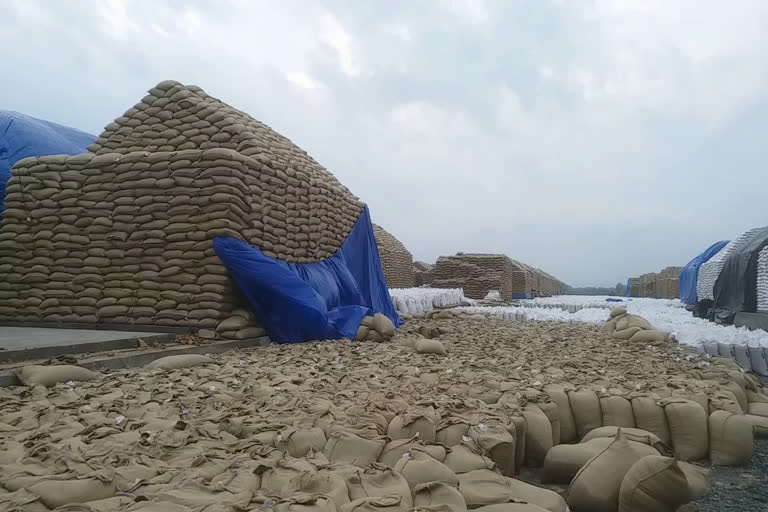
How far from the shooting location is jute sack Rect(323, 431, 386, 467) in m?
1.78

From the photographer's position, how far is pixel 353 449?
181cm

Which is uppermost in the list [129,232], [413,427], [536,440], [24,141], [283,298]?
[24,141]

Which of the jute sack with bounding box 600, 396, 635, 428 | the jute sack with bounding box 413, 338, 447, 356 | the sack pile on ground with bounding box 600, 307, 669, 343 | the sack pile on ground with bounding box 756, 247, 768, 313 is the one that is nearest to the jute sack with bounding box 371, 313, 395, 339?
the jute sack with bounding box 413, 338, 447, 356

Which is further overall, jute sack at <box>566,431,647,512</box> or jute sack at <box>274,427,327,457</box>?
jute sack at <box>274,427,327,457</box>

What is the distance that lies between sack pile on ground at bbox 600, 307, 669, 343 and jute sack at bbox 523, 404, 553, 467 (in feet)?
12.9

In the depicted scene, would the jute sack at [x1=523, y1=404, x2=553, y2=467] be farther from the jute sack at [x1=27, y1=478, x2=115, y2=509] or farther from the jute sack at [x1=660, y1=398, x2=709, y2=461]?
the jute sack at [x1=27, y1=478, x2=115, y2=509]

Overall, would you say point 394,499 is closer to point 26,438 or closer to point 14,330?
point 26,438

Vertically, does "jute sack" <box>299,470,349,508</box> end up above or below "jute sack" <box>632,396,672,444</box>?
above

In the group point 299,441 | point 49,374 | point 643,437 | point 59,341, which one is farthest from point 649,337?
point 59,341

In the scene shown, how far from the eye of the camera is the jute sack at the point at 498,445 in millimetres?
1907

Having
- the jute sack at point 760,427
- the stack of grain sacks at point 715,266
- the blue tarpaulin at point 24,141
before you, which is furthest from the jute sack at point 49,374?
the stack of grain sacks at point 715,266

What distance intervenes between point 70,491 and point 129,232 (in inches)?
171

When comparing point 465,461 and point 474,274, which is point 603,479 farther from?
point 474,274

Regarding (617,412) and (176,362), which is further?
(176,362)
